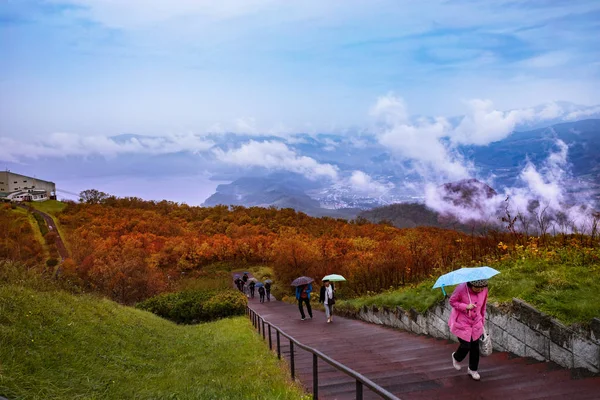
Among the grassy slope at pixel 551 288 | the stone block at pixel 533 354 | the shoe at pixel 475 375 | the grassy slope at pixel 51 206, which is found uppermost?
the grassy slope at pixel 51 206

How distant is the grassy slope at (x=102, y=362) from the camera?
260 inches

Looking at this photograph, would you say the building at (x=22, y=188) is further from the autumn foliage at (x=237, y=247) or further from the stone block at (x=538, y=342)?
the stone block at (x=538, y=342)

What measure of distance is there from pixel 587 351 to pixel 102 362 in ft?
25.4

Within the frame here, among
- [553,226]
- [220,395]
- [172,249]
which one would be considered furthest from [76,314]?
[172,249]

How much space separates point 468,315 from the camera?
720cm

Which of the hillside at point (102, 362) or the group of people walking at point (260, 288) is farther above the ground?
the hillside at point (102, 362)

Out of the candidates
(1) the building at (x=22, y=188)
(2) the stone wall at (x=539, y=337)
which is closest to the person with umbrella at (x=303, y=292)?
(2) the stone wall at (x=539, y=337)

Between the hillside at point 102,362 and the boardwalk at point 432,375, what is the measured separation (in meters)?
0.82

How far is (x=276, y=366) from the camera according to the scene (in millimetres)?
8906

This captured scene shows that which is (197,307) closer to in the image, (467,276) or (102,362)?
(102,362)

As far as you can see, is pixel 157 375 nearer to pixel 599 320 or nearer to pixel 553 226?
pixel 599 320

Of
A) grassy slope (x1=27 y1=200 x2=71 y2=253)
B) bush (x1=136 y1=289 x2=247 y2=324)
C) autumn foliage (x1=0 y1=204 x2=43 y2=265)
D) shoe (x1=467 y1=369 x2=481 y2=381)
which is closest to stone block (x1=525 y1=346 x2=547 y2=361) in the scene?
shoe (x1=467 y1=369 x2=481 y2=381)

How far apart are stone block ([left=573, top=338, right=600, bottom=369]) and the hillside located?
3877 millimetres

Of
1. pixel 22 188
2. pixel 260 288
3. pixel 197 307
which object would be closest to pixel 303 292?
pixel 197 307
